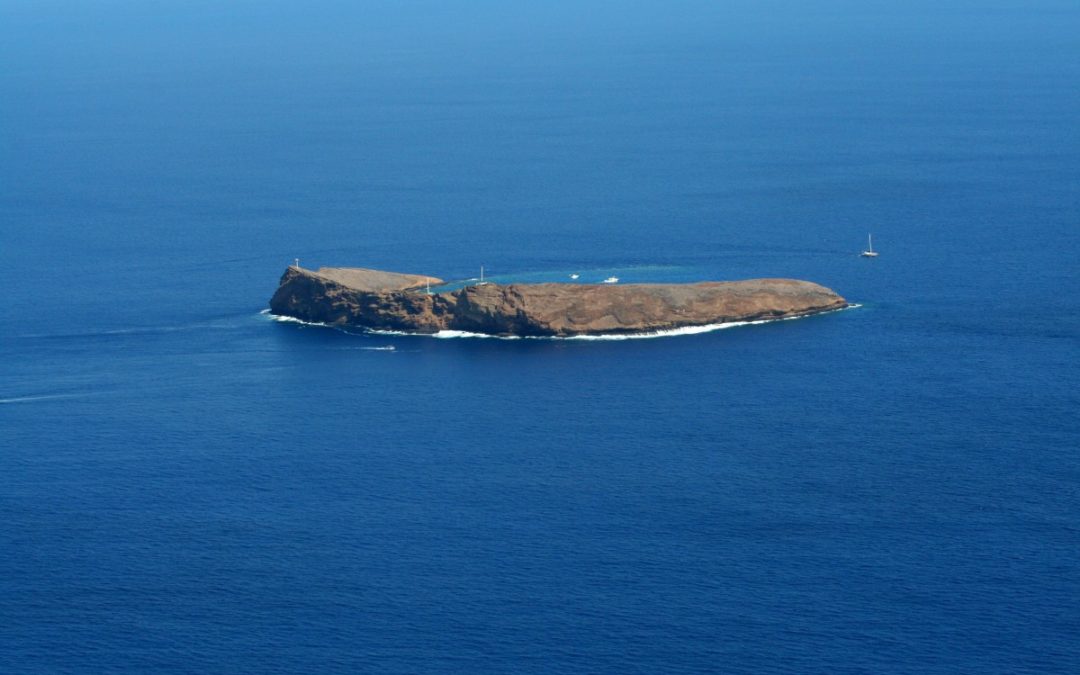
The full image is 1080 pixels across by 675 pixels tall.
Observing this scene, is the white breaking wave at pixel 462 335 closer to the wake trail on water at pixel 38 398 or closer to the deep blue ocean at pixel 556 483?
the deep blue ocean at pixel 556 483

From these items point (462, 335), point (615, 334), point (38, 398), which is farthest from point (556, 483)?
point (38, 398)

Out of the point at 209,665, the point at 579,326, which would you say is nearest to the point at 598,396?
the point at 579,326

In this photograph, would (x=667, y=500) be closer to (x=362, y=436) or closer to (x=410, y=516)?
(x=410, y=516)

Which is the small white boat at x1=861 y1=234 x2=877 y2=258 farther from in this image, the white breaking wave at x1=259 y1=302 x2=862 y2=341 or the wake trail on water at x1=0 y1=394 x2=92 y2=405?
the wake trail on water at x1=0 y1=394 x2=92 y2=405

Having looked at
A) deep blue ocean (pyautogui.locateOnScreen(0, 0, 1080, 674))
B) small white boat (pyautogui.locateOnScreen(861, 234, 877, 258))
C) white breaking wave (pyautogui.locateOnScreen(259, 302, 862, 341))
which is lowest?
deep blue ocean (pyautogui.locateOnScreen(0, 0, 1080, 674))

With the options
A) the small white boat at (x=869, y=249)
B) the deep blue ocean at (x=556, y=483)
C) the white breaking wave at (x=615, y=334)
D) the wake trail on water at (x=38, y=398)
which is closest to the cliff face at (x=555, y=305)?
the white breaking wave at (x=615, y=334)

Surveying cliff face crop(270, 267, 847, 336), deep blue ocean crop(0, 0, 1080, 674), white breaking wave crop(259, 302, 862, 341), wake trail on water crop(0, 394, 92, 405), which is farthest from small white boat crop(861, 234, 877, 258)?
wake trail on water crop(0, 394, 92, 405)
